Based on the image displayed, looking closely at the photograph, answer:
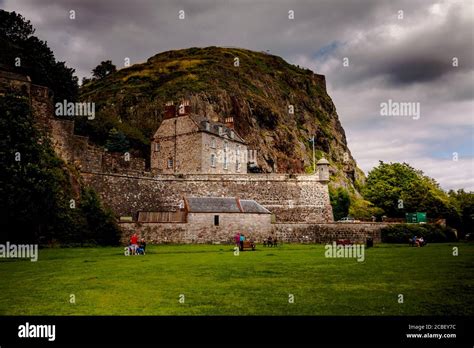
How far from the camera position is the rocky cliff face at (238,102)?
→ 82.6 m

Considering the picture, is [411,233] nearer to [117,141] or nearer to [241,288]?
[241,288]

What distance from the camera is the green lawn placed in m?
11.9

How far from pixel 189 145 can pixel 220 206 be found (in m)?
19.9

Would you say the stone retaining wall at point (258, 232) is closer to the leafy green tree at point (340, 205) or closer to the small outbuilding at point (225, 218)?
the small outbuilding at point (225, 218)

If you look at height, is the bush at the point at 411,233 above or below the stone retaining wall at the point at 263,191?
below

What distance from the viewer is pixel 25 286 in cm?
1523

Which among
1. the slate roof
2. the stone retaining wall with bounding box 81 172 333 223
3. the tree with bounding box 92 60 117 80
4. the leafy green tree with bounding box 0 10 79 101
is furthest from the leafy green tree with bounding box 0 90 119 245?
the tree with bounding box 92 60 117 80
